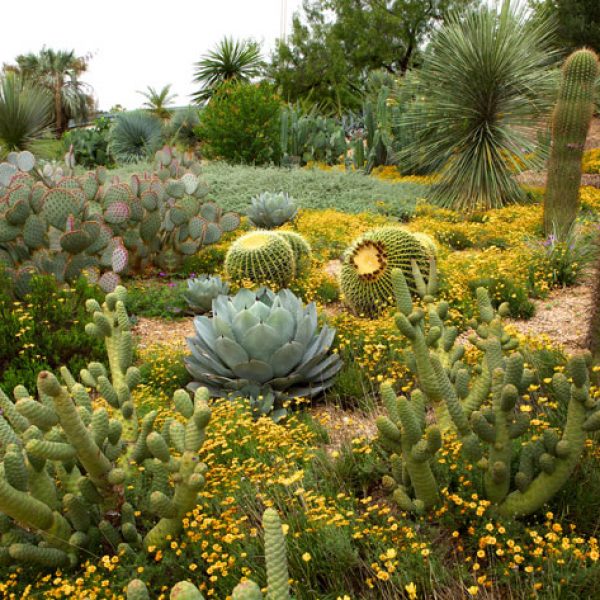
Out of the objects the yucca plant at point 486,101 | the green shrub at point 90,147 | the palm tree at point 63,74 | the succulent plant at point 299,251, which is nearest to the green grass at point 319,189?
the yucca plant at point 486,101

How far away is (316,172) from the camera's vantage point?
13.5 metres

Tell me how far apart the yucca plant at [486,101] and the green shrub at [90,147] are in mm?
11115

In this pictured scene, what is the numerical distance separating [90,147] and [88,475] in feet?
58.3

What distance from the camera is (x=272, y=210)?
8.66 m

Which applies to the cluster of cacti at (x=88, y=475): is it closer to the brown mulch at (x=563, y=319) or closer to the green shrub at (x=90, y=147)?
the brown mulch at (x=563, y=319)

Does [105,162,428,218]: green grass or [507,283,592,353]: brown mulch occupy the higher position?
[105,162,428,218]: green grass

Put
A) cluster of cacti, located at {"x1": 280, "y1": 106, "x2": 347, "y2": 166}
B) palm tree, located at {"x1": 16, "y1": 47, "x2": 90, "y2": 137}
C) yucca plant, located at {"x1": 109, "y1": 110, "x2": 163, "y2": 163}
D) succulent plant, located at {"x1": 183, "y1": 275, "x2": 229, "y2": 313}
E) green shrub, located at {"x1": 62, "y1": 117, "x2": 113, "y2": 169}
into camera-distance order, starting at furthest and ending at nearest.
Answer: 1. palm tree, located at {"x1": 16, "y1": 47, "x2": 90, "y2": 137}
2. yucca plant, located at {"x1": 109, "y1": 110, "x2": 163, "y2": 163}
3. green shrub, located at {"x1": 62, "y1": 117, "x2": 113, "y2": 169}
4. cluster of cacti, located at {"x1": 280, "y1": 106, "x2": 347, "y2": 166}
5. succulent plant, located at {"x1": 183, "y1": 275, "x2": 229, "y2": 313}

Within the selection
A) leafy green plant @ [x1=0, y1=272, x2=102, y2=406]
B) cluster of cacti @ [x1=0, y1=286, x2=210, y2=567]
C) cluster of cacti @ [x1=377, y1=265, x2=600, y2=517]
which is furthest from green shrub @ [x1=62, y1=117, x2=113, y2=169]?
cluster of cacti @ [x1=377, y1=265, x2=600, y2=517]

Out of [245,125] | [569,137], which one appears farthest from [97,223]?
[245,125]

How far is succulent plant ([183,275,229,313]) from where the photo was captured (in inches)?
233

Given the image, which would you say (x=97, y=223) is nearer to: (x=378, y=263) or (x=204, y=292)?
(x=204, y=292)

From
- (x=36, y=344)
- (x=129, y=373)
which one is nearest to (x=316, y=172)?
(x=36, y=344)

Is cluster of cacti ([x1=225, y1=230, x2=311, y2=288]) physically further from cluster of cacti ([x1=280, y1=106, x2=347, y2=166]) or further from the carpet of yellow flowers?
cluster of cacti ([x1=280, y1=106, x2=347, y2=166])

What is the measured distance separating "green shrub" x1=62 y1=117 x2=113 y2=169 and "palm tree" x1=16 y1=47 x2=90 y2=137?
44.0 feet
